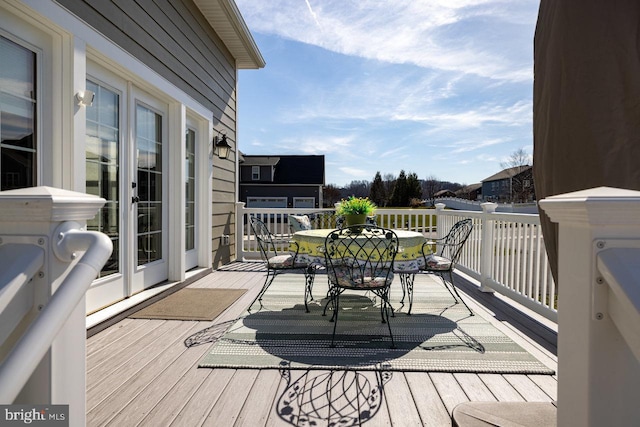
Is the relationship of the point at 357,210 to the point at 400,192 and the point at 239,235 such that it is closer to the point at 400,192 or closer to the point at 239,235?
the point at 239,235

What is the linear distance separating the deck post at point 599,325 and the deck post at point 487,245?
11.7 ft

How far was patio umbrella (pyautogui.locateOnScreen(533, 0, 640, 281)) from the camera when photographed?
904mm

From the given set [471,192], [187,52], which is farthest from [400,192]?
[187,52]

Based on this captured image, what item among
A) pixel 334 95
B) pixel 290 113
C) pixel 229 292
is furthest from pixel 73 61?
pixel 290 113

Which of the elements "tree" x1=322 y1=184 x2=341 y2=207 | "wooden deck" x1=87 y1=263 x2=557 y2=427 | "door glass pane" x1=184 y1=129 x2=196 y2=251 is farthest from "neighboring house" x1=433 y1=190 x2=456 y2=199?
"wooden deck" x1=87 y1=263 x2=557 y2=427

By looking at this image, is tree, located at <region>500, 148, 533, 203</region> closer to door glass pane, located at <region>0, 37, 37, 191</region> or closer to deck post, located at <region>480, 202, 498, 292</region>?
deck post, located at <region>480, 202, 498, 292</region>

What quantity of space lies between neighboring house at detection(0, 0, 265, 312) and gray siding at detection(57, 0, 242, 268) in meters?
0.01

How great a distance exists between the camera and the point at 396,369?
2182 mm

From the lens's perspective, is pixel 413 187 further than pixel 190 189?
Yes

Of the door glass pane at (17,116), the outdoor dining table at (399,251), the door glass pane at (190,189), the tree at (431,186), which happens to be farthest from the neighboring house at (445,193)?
the door glass pane at (17,116)

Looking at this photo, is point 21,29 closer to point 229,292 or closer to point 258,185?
point 229,292

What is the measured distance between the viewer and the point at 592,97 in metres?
0.94

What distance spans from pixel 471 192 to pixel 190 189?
46.2 meters

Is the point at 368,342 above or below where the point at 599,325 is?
below
